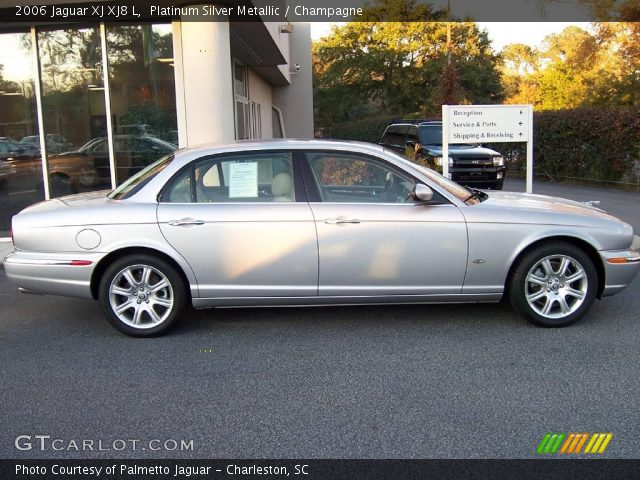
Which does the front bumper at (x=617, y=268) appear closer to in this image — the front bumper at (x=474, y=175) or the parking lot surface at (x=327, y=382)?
the parking lot surface at (x=327, y=382)

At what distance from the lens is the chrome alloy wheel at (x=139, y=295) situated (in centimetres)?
504

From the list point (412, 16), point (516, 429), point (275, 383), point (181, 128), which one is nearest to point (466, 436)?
point (516, 429)

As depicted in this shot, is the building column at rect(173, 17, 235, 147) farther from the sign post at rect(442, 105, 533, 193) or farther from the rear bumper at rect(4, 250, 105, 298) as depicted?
the rear bumper at rect(4, 250, 105, 298)

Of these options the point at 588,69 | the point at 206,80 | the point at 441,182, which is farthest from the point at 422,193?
the point at 588,69

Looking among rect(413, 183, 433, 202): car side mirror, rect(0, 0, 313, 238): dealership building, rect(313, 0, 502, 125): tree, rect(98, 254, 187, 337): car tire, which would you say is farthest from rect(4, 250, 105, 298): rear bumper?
rect(313, 0, 502, 125): tree

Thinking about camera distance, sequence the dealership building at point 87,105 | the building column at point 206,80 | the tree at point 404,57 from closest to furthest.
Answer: the building column at point 206,80
the dealership building at point 87,105
the tree at point 404,57

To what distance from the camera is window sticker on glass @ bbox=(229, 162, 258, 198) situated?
5148 mm

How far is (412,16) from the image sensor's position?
39.6 meters

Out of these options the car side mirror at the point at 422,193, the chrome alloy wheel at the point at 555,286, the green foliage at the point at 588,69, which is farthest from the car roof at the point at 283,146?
the green foliage at the point at 588,69

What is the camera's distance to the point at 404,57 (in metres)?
40.8

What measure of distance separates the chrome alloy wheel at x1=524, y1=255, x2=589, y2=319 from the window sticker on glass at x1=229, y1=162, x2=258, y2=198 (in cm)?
241
